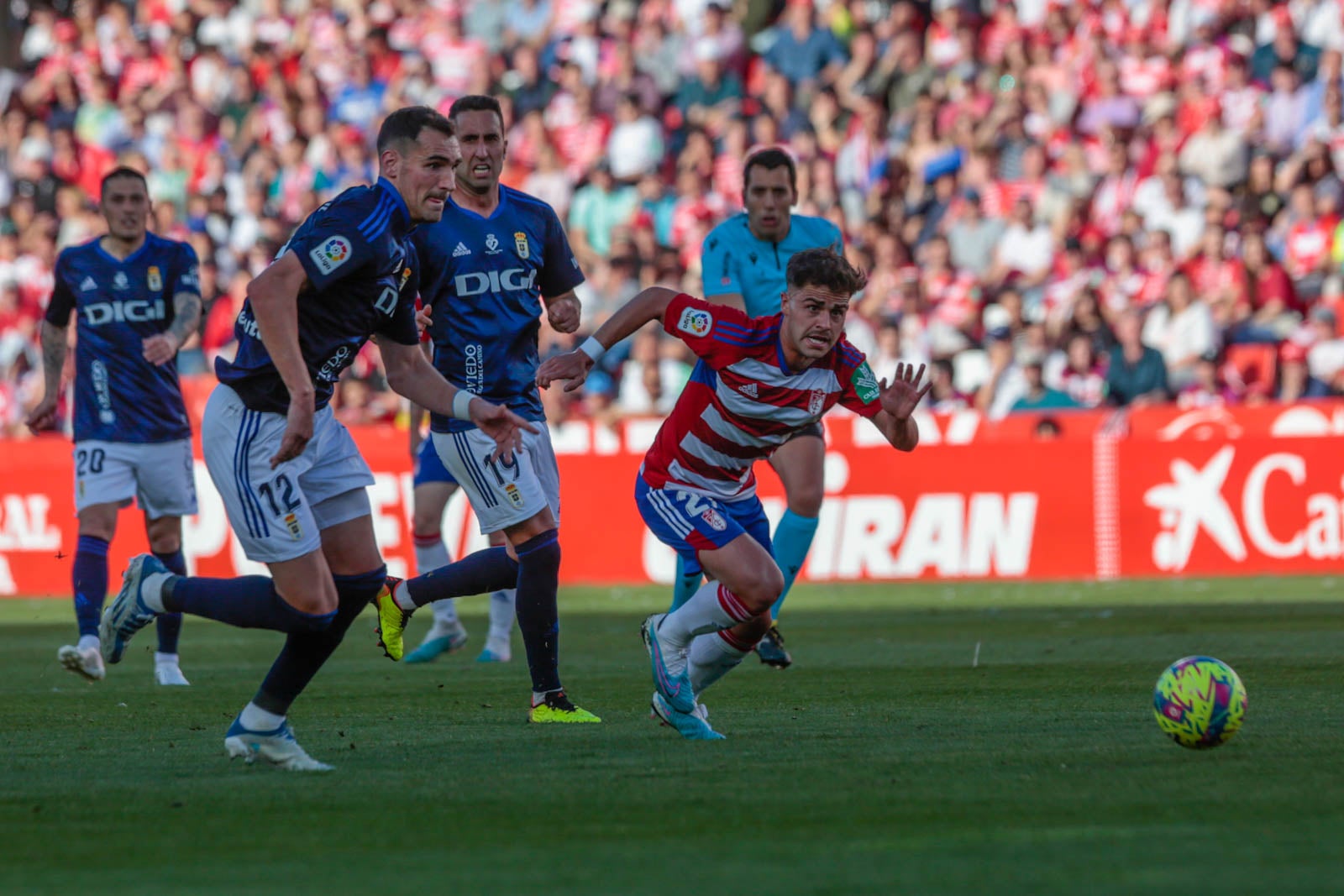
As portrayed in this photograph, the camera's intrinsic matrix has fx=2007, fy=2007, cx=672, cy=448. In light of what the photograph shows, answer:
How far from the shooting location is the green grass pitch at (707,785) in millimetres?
4410

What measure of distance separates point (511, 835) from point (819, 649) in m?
6.50

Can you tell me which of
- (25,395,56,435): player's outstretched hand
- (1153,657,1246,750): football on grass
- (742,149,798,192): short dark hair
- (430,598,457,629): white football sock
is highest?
(742,149,798,192): short dark hair

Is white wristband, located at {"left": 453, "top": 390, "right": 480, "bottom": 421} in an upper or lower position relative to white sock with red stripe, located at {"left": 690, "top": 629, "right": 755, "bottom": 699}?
upper

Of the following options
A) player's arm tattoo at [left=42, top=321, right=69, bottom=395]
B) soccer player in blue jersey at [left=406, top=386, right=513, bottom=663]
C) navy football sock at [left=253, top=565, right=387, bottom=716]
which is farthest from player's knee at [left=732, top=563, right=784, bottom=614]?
player's arm tattoo at [left=42, top=321, right=69, bottom=395]

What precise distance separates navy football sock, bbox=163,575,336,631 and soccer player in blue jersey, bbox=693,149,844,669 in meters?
3.80

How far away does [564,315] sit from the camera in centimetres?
823

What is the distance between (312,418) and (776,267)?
4.75m

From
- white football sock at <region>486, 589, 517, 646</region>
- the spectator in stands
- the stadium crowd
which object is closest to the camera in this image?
white football sock at <region>486, 589, 517, 646</region>

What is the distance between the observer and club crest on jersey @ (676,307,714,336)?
7434 mm

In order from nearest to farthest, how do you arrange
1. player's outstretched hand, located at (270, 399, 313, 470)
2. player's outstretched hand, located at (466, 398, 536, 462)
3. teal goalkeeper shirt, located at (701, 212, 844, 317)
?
player's outstretched hand, located at (270, 399, 313, 470), player's outstretched hand, located at (466, 398, 536, 462), teal goalkeeper shirt, located at (701, 212, 844, 317)

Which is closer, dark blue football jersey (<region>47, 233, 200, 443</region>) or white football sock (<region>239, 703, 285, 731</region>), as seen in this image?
white football sock (<region>239, 703, 285, 731</region>)

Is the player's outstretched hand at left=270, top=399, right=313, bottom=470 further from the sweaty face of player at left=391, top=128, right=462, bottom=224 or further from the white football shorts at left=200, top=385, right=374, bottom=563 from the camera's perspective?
the sweaty face of player at left=391, top=128, right=462, bottom=224

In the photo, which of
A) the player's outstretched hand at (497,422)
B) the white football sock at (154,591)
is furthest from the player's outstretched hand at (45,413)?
the player's outstretched hand at (497,422)

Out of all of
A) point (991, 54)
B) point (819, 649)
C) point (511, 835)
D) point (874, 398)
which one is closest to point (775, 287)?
point (819, 649)
